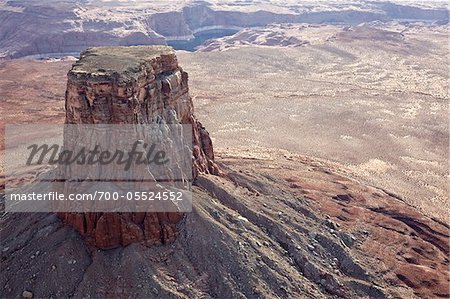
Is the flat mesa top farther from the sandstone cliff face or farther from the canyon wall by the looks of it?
the canyon wall

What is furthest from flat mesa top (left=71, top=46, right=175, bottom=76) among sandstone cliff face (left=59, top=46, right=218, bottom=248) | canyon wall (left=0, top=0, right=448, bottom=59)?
canyon wall (left=0, top=0, right=448, bottom=59)

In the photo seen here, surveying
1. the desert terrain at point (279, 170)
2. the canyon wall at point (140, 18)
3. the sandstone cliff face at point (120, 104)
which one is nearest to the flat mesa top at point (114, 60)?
the sandstone cliff face at point (120, 104)

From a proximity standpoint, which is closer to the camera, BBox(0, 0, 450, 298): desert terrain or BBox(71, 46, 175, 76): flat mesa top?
BBox(71, 46, 175, 76): flat mesa top

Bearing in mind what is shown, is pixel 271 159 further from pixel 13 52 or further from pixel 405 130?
pixel 13 52

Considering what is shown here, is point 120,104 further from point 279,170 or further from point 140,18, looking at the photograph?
point 140,18

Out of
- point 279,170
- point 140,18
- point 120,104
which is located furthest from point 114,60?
point 140,18

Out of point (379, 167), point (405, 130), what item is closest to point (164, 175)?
point (379, 167)

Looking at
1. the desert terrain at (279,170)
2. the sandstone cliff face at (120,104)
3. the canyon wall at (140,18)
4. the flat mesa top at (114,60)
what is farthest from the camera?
the canyon wall at (140,18)

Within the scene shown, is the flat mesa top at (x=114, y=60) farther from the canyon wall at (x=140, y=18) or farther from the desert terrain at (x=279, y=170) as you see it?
the canyon wall at (x=140, y=18)
